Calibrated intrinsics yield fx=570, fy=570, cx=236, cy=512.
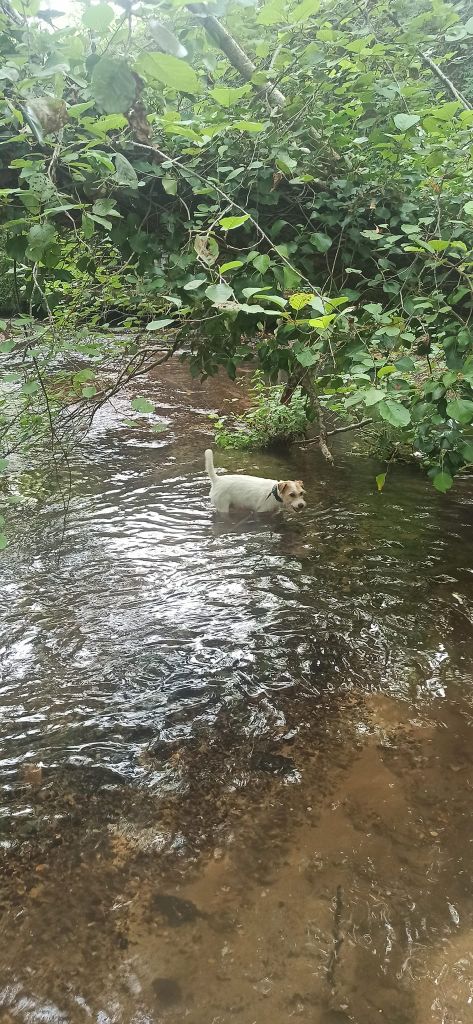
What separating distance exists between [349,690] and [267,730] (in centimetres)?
68

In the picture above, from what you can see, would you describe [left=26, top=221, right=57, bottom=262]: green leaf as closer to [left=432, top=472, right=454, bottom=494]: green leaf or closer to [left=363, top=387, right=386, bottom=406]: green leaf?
[left=363, top=387, right=386, bottom=406]: green leaf

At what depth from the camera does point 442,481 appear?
4.04 metres

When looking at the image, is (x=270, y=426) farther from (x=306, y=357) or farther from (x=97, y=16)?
A: (x=97, y=16)

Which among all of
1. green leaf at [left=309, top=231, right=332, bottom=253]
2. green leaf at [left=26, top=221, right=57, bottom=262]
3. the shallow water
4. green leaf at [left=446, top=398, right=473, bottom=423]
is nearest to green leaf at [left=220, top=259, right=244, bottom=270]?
green leaf at [left=26, top=221, right=57, bottom=262]

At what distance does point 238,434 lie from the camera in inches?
380

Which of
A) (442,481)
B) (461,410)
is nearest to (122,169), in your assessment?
(461,410)

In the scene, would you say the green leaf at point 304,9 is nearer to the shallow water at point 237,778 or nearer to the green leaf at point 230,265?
the green leaf at point 230,265

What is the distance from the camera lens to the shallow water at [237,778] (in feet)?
7.19

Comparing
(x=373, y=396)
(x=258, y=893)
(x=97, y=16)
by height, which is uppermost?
(x=97, y=16)

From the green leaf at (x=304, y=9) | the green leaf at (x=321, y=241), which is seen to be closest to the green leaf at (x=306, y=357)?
the green leaf at (x=321, y=241)

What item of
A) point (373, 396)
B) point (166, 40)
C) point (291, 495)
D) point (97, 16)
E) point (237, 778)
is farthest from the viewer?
point (291, 495)

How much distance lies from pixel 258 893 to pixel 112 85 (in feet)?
9.42

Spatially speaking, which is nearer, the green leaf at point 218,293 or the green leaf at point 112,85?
the green leaf at point 112,85

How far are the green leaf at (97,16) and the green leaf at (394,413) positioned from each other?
2.06 metres
